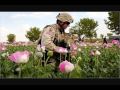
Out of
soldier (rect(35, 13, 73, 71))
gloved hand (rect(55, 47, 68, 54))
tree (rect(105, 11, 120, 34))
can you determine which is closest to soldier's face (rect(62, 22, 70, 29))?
soldier (rect(35, 13, 73, 71))

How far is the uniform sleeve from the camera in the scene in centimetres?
421

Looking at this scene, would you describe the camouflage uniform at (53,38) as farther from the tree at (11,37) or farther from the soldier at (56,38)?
the tree at (11,37)

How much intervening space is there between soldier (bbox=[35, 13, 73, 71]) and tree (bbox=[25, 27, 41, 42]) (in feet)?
0.10

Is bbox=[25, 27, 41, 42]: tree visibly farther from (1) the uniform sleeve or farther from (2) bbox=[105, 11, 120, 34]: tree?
(2) bbox=[105, 11, 120, 34]: tree

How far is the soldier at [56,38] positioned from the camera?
4.20 m

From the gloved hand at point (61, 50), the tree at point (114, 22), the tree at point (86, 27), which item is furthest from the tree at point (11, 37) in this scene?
the tree at point (114, 22)

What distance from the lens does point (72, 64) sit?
13.7 ft

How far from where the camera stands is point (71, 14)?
4.19m

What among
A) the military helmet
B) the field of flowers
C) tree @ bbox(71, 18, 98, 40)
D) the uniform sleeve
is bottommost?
the field of flowers

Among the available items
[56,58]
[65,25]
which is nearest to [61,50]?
[56,58]

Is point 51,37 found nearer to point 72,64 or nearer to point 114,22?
point 72,64
